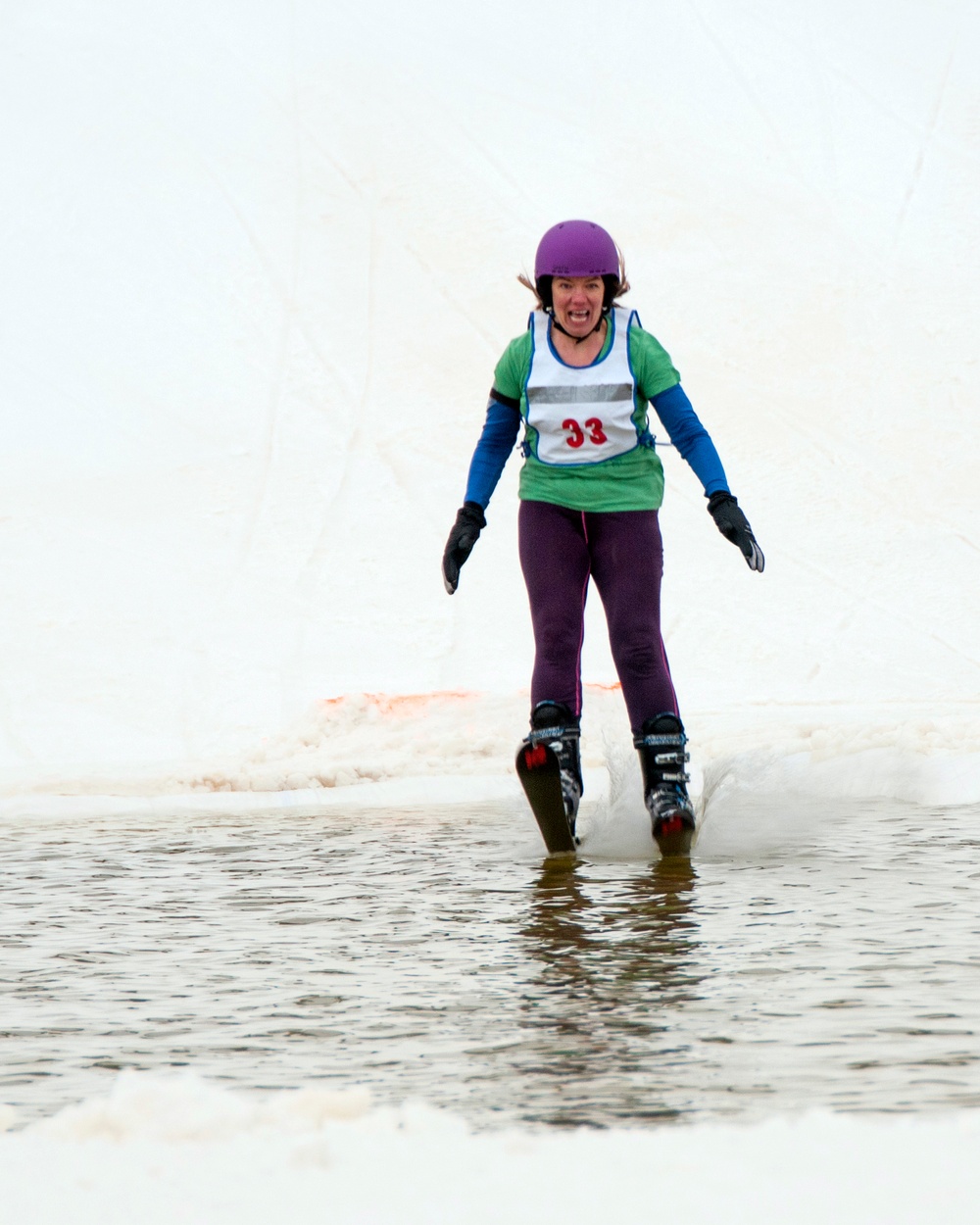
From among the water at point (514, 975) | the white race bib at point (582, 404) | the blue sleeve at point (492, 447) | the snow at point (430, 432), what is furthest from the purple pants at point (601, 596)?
the snow at point (430, 432)

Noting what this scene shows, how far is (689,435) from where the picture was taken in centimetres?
495

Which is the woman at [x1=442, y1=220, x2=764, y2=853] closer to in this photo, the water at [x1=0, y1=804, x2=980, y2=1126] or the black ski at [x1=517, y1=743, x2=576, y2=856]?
the black ski at [x1=517, y1=743, x2=576, y2=856]

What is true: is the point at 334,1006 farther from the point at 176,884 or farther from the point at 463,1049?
the point at 176,884

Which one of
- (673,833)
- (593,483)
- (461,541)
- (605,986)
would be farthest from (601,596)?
(605,986)

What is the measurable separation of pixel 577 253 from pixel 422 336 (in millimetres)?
15205

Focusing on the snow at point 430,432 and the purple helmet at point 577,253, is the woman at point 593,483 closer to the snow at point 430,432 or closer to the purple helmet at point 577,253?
the purple helmet at point 577,253

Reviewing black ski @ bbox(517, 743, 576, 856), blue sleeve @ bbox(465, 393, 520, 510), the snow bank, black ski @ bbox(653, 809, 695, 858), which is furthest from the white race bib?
the snow bank

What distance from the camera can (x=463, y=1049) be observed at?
2.39 meters

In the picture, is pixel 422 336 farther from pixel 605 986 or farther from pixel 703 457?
pixel 605 986

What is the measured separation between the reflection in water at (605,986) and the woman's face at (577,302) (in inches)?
60.7

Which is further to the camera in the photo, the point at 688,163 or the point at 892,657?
the point at 688,163

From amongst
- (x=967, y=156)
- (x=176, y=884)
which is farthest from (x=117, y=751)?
(x=967, y=156)

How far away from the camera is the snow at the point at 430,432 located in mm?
1896

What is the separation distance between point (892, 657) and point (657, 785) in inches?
281
